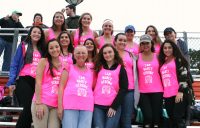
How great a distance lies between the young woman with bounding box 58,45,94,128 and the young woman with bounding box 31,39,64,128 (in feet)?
0.43

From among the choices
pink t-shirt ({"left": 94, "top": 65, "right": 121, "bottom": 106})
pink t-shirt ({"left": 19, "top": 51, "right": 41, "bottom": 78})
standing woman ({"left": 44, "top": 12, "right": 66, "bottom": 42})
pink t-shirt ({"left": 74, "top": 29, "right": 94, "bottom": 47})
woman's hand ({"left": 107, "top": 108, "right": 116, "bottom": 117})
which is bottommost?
woman's hand ({"left": 107, "top": 108, "right": 116, "bottom": 117})

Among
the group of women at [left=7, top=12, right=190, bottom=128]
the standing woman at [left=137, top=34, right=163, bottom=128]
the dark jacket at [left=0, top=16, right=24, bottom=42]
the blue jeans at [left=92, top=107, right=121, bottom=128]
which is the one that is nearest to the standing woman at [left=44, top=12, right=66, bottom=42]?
the group of women at [left=7, top=12, right=190, bottom=128]

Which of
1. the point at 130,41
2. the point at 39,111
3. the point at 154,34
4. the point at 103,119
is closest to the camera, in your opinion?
the point at 39,111

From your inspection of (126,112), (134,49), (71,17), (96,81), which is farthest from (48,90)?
(71,17)

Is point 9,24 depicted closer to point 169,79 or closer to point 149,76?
point 149,76

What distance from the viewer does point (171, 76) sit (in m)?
5.43

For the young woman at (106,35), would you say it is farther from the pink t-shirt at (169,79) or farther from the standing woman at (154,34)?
the pink t-shirt at (169,79)

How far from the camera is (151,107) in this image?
539 cm

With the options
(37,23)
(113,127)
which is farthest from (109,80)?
(37,23)

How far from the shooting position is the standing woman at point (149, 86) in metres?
5.36

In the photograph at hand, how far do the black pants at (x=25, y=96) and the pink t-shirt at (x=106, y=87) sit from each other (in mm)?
1070

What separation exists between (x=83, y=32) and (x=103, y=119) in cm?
204

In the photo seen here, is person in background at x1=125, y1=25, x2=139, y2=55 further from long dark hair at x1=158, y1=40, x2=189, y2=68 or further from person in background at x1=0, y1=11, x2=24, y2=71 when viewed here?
person in background at x1=0, y1=11, x2=24, y2=71

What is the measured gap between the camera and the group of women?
4.75 m
